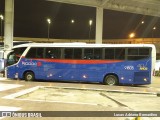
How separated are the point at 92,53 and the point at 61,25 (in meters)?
36.7

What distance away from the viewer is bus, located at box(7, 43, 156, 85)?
1934 cm

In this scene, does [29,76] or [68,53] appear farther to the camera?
[29,76]

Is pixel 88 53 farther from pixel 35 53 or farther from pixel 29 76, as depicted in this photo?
pixel 29 76

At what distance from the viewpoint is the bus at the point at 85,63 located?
1934 centimetres

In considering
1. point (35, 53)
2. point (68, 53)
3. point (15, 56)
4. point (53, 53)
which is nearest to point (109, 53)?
point (68, 53)

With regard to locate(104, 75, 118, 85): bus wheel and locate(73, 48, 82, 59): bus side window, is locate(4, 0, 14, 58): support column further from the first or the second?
locate(104, 75, 118, 85): bus wheel

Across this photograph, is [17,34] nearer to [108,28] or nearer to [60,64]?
[108,28]

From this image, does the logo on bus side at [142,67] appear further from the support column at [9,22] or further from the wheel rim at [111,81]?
the support column at [9,22]

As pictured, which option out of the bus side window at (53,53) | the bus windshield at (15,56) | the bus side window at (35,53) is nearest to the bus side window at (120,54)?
the bus side window at (53,53)

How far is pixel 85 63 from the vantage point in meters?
20.2

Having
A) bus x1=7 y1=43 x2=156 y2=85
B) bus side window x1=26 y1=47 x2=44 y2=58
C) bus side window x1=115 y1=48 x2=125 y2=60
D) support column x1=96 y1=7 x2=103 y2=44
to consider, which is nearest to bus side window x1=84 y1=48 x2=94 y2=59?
bus x1=7 y1=43 x2=156 y2=85

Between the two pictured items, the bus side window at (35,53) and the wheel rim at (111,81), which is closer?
the wheel rim at (111,81)

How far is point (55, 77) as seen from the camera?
20.9 metres

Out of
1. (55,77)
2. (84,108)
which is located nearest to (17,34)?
(55,77)
